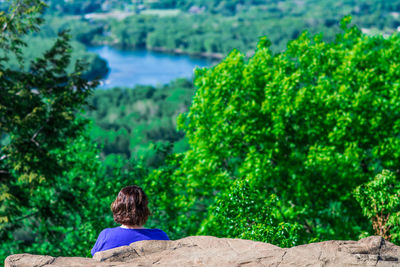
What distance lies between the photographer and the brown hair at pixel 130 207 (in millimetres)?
5512

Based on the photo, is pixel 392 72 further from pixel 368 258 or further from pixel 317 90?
pixel 368 258

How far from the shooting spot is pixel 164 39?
146375mm

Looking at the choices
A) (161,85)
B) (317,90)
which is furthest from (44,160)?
(161,85)

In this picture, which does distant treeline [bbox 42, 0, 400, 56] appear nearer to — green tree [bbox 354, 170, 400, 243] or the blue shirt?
green tree [bbox 354, 170, 400, 243]

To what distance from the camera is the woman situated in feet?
18.1

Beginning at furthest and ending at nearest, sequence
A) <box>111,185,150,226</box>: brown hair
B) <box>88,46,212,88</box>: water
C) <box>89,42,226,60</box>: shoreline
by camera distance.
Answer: <box>89,42,226,60</box>: shoreline
<box>88,46,212,88</box>: water
<box>111,185,150,226</box>: brown hair

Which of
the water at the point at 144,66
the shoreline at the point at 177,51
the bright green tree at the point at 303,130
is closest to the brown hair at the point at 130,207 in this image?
the bright green tree at the point at 303,130

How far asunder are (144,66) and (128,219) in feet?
395

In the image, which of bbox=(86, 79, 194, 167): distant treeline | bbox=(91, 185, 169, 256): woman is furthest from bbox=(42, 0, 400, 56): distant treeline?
bbox=(91, 185, 169, 256): woman

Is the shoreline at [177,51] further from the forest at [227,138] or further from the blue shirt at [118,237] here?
the blue shirt at [118,237]

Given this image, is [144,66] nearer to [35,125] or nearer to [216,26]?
[216,26]

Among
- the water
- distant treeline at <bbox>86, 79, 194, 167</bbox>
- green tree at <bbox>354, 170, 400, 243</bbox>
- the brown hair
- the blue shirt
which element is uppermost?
the brown hair

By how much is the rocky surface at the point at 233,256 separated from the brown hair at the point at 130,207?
39cm

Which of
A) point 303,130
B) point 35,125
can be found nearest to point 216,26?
point 303,130
